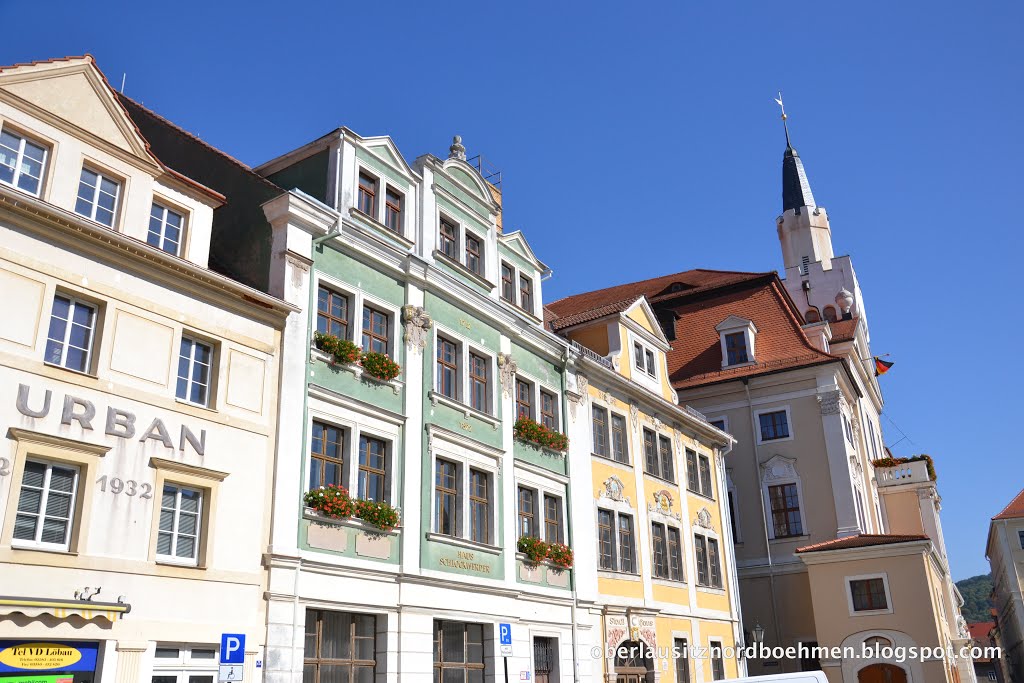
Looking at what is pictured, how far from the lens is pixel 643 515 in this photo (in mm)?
30719

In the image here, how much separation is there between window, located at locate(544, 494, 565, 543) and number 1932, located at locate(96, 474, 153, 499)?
12.8 metres

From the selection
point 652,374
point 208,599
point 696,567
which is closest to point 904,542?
point 696,567

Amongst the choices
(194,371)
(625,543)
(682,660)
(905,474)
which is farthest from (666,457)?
(905,474)

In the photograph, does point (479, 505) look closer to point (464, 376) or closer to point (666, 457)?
point (464, 376)

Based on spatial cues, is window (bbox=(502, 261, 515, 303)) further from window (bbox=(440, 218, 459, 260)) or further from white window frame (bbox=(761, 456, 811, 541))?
white window frame (bbox=(761, 456, 811, 541))

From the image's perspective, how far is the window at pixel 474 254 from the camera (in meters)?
26.2

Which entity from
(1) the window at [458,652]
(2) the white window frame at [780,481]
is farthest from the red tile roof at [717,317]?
(1) the window at [458,652]

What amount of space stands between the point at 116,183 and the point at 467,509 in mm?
10773

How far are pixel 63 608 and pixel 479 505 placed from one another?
1146cm

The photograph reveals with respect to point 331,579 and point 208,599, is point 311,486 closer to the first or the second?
point 331,579

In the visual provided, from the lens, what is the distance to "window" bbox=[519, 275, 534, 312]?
28484 millimetres

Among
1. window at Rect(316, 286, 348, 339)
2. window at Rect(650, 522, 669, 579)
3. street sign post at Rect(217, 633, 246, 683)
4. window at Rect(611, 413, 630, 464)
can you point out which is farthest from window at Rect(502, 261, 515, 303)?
street sign post at Rect(217, 633, 246, 683)

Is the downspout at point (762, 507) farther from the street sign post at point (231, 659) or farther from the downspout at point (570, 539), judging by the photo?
the street sign post at point (231, 659)

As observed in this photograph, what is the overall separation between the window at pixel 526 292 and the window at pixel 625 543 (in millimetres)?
7127
